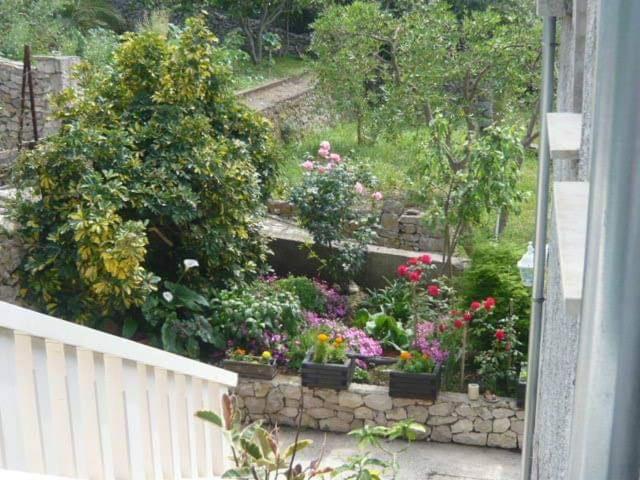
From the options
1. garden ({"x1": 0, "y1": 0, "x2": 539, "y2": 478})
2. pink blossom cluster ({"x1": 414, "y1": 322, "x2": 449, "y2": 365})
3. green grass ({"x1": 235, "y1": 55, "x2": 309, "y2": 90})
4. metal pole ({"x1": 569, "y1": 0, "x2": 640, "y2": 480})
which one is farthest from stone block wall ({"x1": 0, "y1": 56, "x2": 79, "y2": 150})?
metal pole ({"x1": 569, "y1": 0, "x2": 640, "y2": 480})

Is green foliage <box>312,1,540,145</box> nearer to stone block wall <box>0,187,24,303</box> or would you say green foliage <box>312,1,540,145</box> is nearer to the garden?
the garden

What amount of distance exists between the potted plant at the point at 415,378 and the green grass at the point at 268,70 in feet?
29.0

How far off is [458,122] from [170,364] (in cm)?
626

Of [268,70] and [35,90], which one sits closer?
[35,90]

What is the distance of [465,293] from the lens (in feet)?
23.5

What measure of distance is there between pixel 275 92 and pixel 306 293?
7688 millimetres

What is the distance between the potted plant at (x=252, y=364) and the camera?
672 cm

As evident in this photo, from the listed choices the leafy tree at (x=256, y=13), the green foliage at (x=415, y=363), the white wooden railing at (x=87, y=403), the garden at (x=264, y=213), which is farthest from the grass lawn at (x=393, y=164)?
the white wooden railing at (x=87, y=403)

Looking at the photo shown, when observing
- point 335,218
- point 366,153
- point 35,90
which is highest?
point 35,90

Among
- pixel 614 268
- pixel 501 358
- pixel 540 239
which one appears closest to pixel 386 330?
pixel 501 358

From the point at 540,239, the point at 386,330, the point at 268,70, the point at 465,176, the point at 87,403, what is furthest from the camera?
the point at 268,70

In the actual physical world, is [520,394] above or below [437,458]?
above

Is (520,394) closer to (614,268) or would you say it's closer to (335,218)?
(335,218)

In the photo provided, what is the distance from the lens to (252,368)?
6.73m
